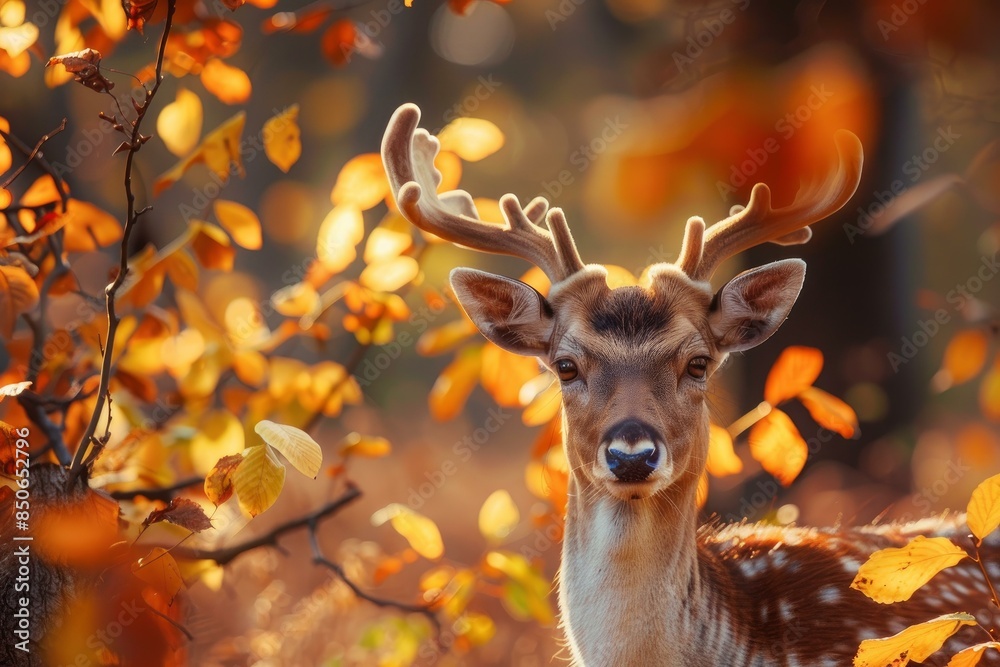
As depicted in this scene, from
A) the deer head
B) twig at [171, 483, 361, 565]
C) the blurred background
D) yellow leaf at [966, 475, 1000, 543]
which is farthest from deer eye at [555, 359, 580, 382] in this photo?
twig at [171, 483, 361, 565]

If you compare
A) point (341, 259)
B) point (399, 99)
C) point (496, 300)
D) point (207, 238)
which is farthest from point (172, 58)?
point (399, 99)

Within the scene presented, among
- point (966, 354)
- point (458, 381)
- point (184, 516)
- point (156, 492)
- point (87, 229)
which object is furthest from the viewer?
point (966, 354)

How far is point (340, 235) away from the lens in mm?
3785

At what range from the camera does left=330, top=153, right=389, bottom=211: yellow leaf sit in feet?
12.7

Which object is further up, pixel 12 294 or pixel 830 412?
pixel 12 294

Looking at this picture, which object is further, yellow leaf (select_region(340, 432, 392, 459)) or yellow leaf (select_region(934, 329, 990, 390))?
yellow leaf (select_region(934, 329, 990, 390))

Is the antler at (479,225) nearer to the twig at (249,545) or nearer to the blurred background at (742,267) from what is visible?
the blurred background at (742,267)

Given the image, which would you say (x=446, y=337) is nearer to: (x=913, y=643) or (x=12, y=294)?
(x=12, y=294)

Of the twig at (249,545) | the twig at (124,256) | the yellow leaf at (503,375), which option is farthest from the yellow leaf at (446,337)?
the twig at (124,256)

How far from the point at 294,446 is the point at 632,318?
3.76 ft

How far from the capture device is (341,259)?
12.5ft

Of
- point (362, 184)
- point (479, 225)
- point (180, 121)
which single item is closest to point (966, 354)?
point (479, 225)

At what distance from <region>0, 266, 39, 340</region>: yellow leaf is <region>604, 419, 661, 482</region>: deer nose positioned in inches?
72.0

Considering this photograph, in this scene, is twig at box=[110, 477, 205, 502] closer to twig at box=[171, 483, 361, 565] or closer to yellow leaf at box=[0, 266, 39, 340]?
twig at box=[171, 483, 361, 565]
